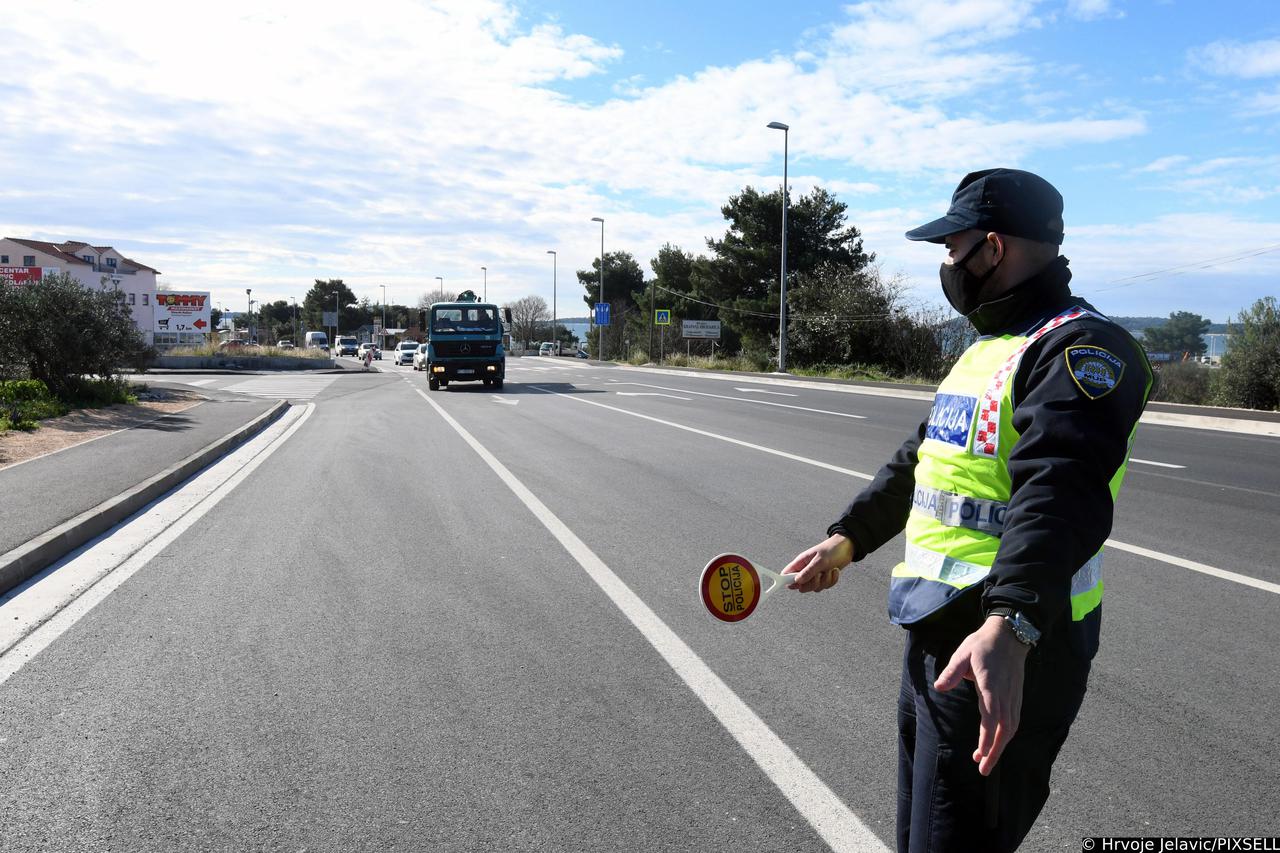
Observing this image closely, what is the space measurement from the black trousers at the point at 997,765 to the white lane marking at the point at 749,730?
1.08 metres

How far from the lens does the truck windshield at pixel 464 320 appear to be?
29.3 meters

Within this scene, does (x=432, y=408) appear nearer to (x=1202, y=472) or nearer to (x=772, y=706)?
(x=1202, y=472)

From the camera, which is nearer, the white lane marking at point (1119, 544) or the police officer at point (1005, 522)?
the police officer at point (1005, 522)

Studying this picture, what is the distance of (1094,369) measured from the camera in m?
1.84

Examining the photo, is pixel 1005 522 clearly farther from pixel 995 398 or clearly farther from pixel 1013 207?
pixel 1013 207

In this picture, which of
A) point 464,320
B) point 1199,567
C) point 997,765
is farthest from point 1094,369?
point 464,320

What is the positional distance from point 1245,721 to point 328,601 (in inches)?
184

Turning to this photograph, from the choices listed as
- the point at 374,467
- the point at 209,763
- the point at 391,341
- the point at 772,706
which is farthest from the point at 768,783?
the point at 391,341

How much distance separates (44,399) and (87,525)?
10.8 m

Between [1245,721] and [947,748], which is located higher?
[947,748]

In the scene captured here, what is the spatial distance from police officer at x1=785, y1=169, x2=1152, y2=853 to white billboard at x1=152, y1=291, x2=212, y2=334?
220 ft

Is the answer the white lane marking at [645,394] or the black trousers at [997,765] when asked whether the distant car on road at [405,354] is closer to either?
the white lane marking at [645,394]

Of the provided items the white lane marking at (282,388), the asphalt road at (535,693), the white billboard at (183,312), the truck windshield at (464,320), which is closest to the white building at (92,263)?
the white billboard at (183,312)

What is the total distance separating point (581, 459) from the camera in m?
12.4
